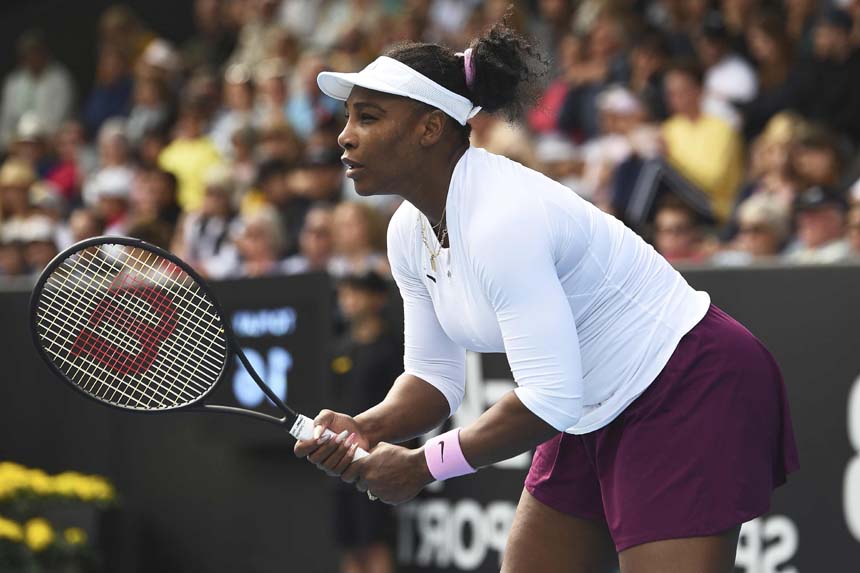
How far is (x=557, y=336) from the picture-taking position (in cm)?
307

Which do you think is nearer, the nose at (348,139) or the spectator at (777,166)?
the nose at (348,139)

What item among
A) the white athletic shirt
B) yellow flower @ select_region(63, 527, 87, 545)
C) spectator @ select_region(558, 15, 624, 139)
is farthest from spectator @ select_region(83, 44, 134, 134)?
the white athletic shirt

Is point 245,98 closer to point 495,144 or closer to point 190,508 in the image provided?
point 495,144

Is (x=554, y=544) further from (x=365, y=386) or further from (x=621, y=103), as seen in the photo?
(x=621, y=103)

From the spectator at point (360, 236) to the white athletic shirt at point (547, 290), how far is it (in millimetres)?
3623

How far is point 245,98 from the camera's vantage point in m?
10.6

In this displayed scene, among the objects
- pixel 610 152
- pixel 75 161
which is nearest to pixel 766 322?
pixel 610 152

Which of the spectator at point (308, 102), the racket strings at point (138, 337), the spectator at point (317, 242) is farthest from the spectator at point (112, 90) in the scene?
the racket strings at point (138, 337)

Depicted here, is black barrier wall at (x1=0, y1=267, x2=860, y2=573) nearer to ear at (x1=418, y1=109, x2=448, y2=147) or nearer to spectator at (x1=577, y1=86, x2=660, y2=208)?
spectator at (x1=577, y1=86, x2=660, y2=208)

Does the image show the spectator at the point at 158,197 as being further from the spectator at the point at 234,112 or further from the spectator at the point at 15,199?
the spectator at the point at 15,199

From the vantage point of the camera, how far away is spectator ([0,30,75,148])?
42.0ft

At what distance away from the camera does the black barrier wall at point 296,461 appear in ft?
17.0

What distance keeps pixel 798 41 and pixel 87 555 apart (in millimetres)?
4877

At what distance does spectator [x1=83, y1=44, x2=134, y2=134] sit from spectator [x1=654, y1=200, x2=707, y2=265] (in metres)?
6.72
